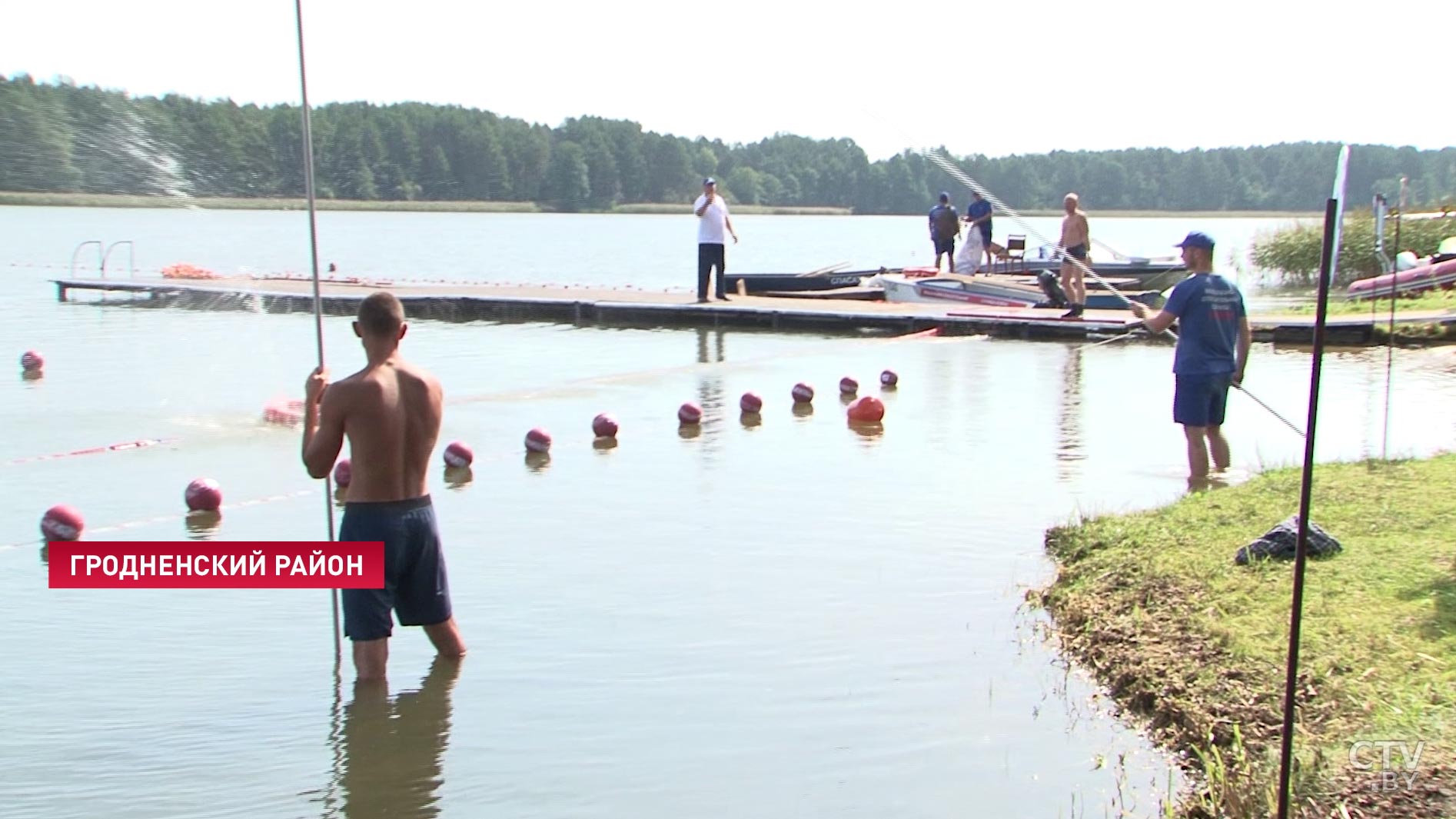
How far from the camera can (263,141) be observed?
16.0 metres

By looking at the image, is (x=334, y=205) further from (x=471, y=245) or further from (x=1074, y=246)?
(x=471, y=245)

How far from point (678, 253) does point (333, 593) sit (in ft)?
213

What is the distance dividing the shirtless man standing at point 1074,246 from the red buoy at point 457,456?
1208 cm

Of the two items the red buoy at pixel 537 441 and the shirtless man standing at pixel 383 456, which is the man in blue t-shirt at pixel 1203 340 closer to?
the red buoy at pixel 537 441

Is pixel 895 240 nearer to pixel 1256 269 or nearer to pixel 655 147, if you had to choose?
pixel 655 147

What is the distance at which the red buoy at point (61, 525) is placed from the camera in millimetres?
9555

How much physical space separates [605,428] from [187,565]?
496 cm

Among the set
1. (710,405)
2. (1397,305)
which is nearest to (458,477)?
(710,405)

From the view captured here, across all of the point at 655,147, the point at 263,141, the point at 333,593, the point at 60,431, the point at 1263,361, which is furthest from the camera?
the point at 655,147

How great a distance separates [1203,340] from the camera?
10242 millimetres

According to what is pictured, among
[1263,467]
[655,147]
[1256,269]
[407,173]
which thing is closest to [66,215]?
[655,147]

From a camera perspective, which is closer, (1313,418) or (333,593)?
(1313,418)

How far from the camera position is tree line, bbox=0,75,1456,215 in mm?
14031

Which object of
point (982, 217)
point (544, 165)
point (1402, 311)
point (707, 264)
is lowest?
point (1402, 311)
